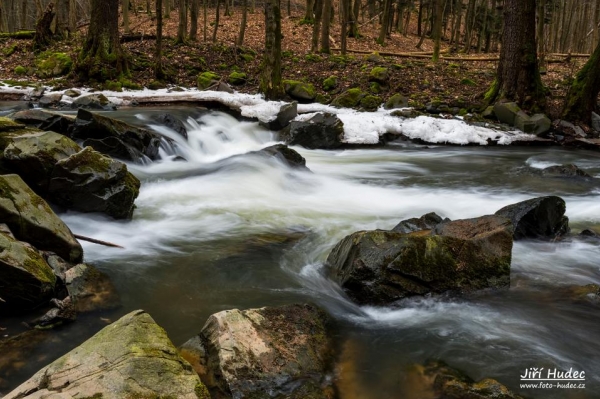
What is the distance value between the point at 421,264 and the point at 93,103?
11.3 meters

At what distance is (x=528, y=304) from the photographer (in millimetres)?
4941

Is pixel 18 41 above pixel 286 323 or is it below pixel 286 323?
above

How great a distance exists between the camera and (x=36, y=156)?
6035mm

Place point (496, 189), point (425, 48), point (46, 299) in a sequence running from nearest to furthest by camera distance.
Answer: point (46, 299) → point (496, 189) → point (425, 48)

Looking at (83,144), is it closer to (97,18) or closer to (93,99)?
(93,99)

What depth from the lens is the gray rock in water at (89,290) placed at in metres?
4.41

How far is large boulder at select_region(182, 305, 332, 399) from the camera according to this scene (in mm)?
3252

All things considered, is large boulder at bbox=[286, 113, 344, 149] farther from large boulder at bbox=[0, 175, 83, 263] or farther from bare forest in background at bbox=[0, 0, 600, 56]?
bare forest in background at bbox=[0, 0, 600, 56]

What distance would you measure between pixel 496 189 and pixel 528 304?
4941 millimetres

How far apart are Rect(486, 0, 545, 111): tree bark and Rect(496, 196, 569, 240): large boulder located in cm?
803

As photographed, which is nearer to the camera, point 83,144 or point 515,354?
point 515,354

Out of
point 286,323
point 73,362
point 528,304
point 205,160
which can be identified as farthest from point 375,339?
point 205,160

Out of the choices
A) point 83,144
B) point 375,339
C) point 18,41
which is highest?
point 18,41

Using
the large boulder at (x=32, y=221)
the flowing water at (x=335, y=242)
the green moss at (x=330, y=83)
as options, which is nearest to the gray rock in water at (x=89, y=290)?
the flowing water at (x=335, y=242)
